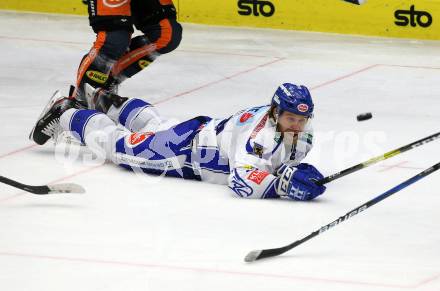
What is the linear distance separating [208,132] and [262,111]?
0.30 metres

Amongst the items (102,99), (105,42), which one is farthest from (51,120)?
(105,42)

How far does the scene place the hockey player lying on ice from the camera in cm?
614

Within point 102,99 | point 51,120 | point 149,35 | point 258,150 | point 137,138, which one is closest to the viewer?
point 258,150

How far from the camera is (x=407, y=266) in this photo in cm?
520

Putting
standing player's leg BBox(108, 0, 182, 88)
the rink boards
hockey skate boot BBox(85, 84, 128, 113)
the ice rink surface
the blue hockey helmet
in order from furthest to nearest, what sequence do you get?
1. the rink boards
2. standing player's leg BBox(108, 0, 182, 88)
3. hockey skate boot BBox(85, 84, 128, 113)
4. the blue hockey helmet
5. the ice rink surface

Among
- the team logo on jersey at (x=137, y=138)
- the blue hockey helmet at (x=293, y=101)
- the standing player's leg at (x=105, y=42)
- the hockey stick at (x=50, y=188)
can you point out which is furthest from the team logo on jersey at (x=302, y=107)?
the standing player's leg at (x=105, y=42)

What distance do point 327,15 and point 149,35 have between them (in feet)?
11.1

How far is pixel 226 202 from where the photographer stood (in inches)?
243

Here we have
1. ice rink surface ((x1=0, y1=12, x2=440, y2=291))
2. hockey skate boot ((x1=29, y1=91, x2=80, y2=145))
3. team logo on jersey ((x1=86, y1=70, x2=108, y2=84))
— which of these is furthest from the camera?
team logo on jersey ((x1=86, y1=70, x2=108, y2=84))

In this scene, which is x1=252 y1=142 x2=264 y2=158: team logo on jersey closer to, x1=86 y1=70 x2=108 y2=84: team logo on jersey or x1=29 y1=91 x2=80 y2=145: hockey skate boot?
x1=29 y1=91 x2=80 y2=145: hockey skate boot

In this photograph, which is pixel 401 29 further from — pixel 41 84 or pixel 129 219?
pixel 129 219

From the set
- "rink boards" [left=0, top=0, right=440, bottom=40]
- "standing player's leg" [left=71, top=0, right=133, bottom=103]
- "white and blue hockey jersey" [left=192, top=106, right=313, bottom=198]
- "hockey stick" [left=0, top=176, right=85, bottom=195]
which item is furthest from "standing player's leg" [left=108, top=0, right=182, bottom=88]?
"rink boards" [left=0, top=0, right=440, bottom=40]

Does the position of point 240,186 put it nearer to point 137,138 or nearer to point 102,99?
point 137,138

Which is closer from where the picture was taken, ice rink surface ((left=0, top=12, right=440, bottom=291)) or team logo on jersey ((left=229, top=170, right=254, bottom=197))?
ice rink surface ((left=0, top=12, right=440, bottom=291))
